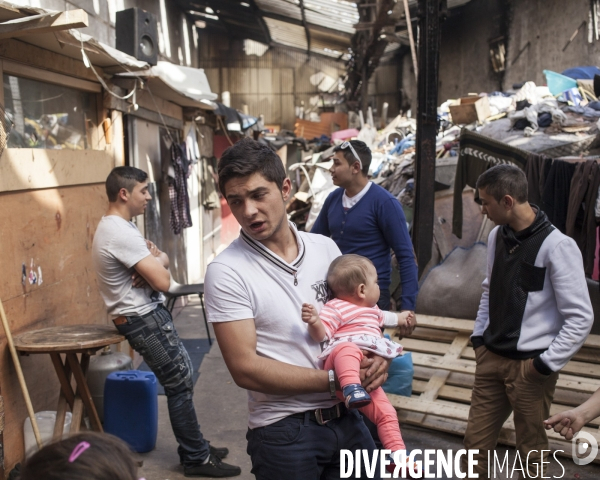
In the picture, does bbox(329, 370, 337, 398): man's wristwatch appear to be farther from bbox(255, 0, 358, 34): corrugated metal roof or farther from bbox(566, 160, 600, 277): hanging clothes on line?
bbox(255, 0, 358, 34): corrugated metal roof

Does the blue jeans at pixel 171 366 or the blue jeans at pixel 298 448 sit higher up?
the blue jeans at pixel 298 448

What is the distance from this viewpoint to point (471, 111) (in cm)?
1180

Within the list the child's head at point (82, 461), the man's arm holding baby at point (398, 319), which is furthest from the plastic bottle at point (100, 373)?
the child's head at point (82, 461)

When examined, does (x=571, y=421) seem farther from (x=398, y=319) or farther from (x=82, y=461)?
(x=82, y=461)

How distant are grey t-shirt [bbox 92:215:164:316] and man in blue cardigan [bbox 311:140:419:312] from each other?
140 cm

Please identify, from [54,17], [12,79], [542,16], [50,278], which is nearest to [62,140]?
[12,79]

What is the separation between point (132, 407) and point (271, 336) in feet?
9.95

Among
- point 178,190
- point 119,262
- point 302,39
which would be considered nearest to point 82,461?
point 119,262

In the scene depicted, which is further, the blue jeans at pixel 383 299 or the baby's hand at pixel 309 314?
the blue jeans at pixel 383 299

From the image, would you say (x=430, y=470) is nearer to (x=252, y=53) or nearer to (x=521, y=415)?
(x=521, y=415)

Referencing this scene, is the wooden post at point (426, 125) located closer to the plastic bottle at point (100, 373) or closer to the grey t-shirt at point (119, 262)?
the plastic bottle at point (100, 373)

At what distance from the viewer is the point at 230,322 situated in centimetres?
196

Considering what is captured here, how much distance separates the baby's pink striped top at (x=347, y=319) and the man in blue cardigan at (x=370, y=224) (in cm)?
185

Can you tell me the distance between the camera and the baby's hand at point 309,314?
2.02 m
